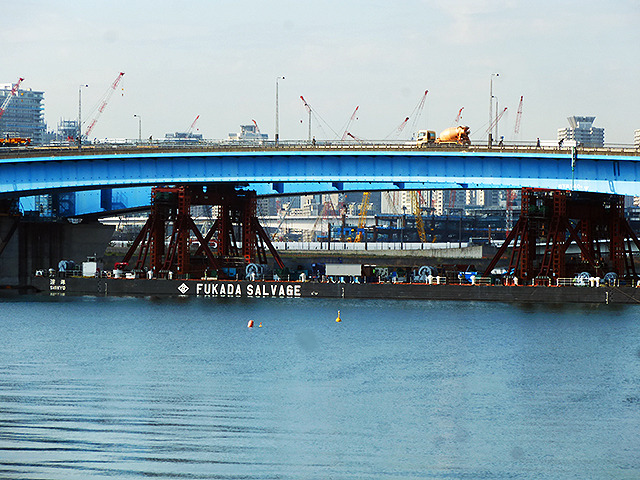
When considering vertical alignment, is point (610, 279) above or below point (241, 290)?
above

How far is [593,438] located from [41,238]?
379ft

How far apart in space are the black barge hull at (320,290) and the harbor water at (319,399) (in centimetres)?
2506

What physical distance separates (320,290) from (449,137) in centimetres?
2627

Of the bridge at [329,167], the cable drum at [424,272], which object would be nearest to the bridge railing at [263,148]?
the bridge at [329,167]

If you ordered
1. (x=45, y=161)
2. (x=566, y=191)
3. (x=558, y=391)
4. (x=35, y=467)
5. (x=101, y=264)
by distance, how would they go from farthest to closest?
1. (x=101, y=264)
2. (x=45, y=161)
3. (x=566, y=191)
4. (x=558, y=391)
5. (x=35, y=467)

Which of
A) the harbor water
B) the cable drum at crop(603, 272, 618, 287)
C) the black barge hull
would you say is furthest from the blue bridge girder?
the harbor water

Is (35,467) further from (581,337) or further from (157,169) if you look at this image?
(157,169)

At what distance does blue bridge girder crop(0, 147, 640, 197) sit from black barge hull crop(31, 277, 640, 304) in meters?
12.8

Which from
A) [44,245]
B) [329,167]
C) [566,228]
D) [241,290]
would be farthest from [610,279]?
[44,245]

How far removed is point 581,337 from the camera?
81188 millimetres

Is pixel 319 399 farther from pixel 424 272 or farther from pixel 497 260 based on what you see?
pixel 424 272

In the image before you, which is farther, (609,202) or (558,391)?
(609,202)

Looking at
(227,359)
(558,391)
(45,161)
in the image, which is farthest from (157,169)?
(558,391)

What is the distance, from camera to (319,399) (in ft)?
170
